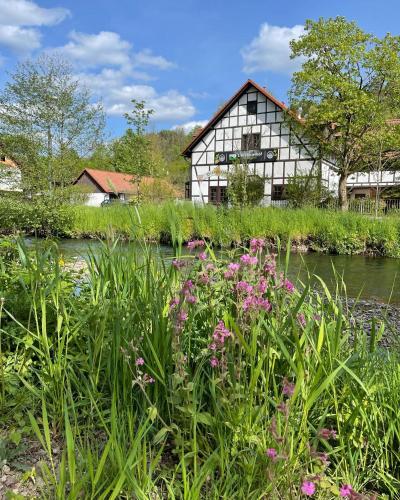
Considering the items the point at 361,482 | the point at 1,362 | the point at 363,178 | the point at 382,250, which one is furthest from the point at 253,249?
the point at 363,178

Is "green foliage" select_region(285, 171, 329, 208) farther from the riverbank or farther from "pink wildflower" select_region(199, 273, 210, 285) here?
"pink wildflower" select_region(199, 273, 210, 285)

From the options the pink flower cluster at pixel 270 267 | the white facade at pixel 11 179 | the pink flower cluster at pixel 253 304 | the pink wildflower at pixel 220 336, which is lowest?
the pink wildflower at pixel 220 336

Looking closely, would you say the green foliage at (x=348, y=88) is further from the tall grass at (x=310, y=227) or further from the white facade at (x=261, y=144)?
the tall grass at (x=310, y=227)

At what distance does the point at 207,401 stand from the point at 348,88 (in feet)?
69.5

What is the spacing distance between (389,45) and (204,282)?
74.2 ft

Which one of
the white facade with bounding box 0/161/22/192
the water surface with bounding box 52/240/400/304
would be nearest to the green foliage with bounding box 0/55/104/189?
the white facade with bounding box 0/161/22/192

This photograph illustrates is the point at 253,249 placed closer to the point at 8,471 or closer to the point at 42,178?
the point at 8,471

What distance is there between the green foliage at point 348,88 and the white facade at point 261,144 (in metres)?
2.64

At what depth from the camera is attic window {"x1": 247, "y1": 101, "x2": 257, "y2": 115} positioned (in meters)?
25.9

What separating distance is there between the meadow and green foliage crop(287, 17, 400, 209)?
20329 millimetres

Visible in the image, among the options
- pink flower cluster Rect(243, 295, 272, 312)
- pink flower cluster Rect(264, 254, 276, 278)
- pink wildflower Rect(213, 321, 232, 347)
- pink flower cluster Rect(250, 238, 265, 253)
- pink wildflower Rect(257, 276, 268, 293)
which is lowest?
pink wildflower Rect(213, 321, 232, 347)

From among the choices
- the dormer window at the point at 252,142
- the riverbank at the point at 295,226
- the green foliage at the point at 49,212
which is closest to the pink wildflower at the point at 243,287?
the riverbank at the point at 295,226

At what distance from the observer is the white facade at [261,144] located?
24.8 meters

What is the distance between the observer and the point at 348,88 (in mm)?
19938
